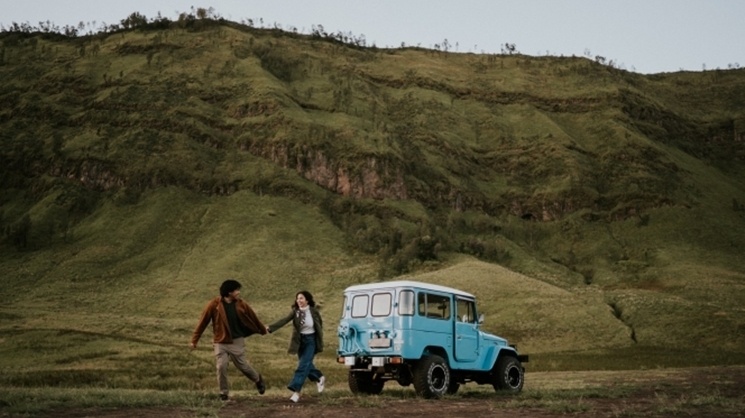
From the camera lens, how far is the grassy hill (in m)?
73.9

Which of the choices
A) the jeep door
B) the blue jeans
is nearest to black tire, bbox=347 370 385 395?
the blue jeans

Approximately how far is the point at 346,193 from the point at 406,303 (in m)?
118

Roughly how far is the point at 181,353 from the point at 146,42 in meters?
145

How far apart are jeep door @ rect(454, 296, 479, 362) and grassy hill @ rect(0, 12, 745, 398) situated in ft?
100

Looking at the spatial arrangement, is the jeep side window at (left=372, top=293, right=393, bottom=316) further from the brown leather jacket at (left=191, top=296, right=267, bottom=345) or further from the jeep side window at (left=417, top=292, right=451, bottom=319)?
the brown leather jacket at (left=191, top=296, right=267, bottom=345)

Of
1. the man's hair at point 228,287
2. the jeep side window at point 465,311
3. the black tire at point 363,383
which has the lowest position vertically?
the black tire at point 363,383

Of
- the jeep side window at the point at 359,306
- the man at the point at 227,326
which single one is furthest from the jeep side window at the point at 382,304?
the man at the point at 227,326

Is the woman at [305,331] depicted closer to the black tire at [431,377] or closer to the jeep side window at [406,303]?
the jeep side window at [406,303]

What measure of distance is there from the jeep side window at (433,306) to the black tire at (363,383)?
2.65m

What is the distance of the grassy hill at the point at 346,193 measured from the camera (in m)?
73.9

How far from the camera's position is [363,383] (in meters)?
21.4

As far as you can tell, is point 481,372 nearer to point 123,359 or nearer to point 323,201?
A: point 123,359

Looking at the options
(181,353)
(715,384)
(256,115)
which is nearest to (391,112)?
(256,115)

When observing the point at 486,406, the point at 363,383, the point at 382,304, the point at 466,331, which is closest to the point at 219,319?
the point at 382,304
